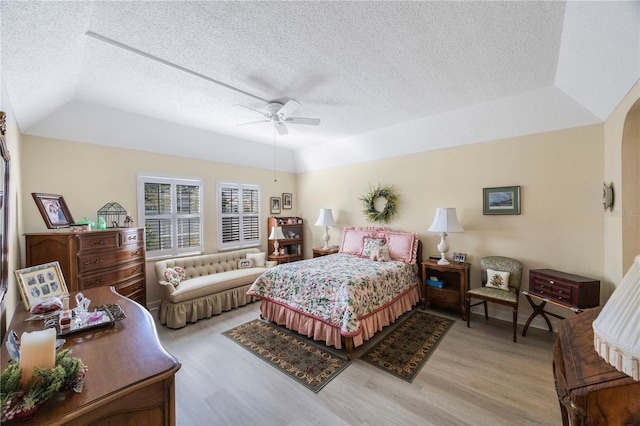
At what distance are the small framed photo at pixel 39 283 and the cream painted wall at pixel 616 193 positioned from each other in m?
4.76

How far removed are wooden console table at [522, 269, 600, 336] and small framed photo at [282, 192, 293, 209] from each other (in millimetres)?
4488

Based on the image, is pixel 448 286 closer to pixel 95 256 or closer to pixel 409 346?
pixel 409 346

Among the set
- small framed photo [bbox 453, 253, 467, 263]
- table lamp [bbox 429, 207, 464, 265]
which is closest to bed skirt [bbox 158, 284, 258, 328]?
table lamp [bbox 429, 207, 464, 265]

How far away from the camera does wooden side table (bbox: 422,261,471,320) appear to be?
3.39m

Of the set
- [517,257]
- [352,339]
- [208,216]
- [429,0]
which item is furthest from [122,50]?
[517,257]

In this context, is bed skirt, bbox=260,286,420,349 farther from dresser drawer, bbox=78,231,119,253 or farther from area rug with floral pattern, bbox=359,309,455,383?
dresser drawer, bbox=78,231,119,253

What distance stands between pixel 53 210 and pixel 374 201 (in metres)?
4.40

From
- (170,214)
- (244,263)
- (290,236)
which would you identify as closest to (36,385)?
(170,214)

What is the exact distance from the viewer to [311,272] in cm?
318

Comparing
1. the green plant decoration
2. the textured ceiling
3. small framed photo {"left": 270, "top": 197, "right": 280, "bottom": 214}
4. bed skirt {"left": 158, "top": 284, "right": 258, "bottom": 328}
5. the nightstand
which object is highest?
the textured ceiling

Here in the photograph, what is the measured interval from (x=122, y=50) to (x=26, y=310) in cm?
208

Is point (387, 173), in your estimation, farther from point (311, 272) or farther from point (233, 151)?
point (233, 151)

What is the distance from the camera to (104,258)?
269 centimetres

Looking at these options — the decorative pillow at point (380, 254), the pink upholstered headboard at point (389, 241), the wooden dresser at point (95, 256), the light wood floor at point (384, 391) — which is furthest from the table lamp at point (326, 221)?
the wooden dresser at point (95, 256)
